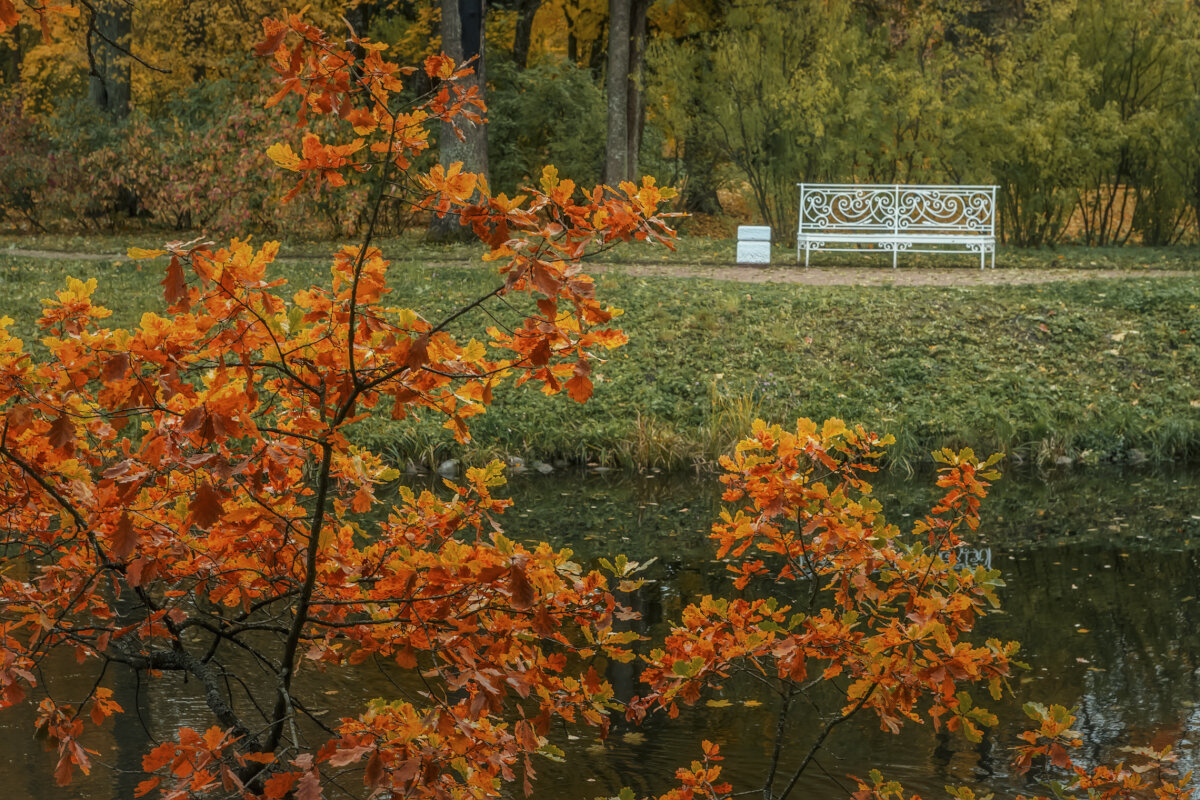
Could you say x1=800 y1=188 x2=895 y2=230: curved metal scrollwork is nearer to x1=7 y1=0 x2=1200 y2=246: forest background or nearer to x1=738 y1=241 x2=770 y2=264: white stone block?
x1=738 y1=241 x2=770 y2=264: white stone block

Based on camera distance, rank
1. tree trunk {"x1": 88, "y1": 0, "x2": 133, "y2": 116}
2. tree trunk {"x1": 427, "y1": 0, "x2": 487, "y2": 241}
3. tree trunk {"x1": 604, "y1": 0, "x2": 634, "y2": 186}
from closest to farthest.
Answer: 1. tree trunk {"x1": 427, "y1": 0, "x2": 487, "y2": 241}
2. tree trunk {"x1": 604, "y1": 0, "x2": 634, "y2": 186}
3. tree trunk {"x1": 88, "y1": 0, "x2": 133, "y2": 116}

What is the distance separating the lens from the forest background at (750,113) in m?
16.7

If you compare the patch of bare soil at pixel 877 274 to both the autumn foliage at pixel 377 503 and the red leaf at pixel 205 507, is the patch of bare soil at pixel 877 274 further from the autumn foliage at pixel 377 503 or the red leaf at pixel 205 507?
the red leaf at pixel 205 507

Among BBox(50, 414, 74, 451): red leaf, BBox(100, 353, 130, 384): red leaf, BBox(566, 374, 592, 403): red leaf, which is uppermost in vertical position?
BBox(100, 353, 130, 384): red leaf

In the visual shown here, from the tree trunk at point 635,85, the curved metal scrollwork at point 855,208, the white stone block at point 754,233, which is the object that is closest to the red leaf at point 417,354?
the white stone block at point 754,233

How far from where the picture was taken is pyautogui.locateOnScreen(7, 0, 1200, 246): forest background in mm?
16719

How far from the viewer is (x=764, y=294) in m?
13.1

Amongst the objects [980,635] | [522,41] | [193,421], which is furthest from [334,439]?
[522,41]

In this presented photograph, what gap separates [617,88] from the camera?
1902cm

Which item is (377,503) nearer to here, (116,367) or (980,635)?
(116,367)

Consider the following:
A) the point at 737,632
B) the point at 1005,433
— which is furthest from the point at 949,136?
the point at 737,632

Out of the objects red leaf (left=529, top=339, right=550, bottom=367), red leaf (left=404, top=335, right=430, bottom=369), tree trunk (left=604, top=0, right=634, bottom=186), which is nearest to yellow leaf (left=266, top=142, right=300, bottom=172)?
red leaf (left=404, top=335, right=430, bottom=369)

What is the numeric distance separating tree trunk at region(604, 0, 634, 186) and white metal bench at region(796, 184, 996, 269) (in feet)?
13.3

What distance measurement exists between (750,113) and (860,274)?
4273 mm
